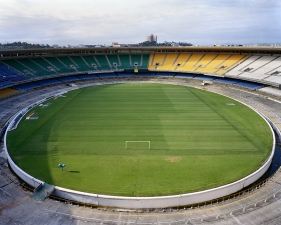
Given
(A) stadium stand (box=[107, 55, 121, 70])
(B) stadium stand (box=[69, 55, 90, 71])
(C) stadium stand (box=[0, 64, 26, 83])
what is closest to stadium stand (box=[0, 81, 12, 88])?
(C) stadium stand (box=[0, 64, 26, 83])

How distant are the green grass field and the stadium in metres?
0.10

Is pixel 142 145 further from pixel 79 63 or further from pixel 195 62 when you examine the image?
pixel 79 63

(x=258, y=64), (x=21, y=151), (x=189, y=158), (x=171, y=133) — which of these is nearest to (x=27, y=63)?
(x=21, y=151)

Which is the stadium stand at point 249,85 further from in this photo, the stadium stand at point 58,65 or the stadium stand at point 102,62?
the stadium stand at point 58,65

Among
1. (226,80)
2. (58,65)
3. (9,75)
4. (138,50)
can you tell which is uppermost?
(138,50)

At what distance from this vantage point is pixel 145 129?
27453 millimetres

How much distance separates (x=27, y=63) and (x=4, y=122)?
30501mm

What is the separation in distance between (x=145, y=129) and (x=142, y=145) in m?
4.32

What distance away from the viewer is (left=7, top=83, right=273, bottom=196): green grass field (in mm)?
17703

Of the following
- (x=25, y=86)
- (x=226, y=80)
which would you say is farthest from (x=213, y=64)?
(x=25, y=86)

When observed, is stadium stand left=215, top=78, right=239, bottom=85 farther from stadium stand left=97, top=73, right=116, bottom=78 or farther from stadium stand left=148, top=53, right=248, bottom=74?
stadium stand left=97, top=73, right=116, bottom=78

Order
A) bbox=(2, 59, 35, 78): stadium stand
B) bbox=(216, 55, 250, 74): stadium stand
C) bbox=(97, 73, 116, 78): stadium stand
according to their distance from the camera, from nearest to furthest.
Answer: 1. bbox=(2, 59, 35, 78): stadium stand
2. bbox=(216, 55, 250, 74): stadium stand
3. bbox=(97, 73, 116, 78): stadium stand

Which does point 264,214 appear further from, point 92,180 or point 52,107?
point 52,107

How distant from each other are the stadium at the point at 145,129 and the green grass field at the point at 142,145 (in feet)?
0.34
